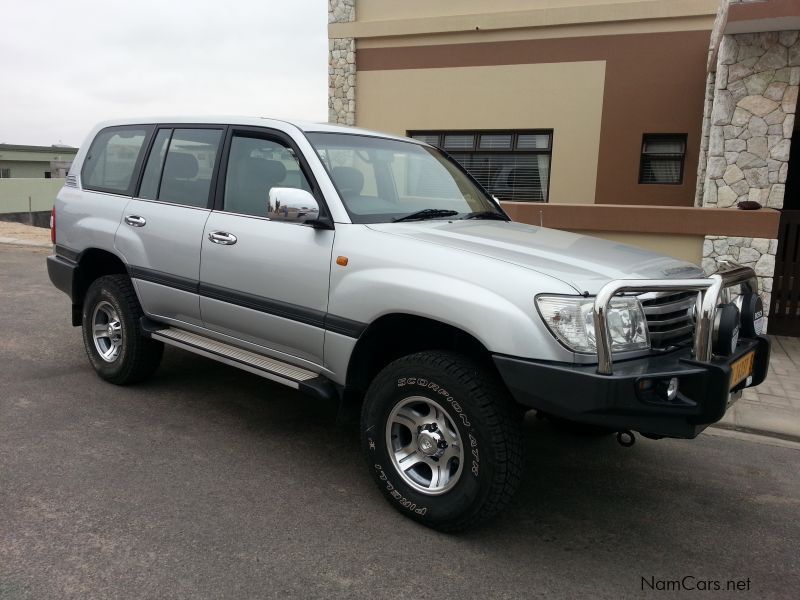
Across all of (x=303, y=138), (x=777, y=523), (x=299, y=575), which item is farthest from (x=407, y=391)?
(x=777, y=523)

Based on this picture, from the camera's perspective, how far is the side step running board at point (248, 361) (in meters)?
3.77

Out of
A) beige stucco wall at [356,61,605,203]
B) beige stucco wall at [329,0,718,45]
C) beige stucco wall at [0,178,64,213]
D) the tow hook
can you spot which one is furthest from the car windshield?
beige stucco wall at [0,178,64,213]

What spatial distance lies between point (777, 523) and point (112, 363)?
4.54m

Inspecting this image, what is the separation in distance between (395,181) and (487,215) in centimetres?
68

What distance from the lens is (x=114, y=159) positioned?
531 centimetres

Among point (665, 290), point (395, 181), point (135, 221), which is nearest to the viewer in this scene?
point (665, 290)

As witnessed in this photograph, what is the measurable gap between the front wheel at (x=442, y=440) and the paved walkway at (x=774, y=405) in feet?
9.27

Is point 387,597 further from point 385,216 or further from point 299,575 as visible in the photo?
point 385,216

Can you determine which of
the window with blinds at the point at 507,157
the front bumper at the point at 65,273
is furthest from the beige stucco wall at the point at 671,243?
the front bumper at the point at 65,273

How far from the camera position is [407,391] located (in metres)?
3.34

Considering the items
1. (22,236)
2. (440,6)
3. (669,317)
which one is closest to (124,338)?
(669,317)

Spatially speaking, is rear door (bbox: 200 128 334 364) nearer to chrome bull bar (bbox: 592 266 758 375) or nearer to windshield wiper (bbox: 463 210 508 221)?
windshield wiper (bbox: 463 210 508 221)

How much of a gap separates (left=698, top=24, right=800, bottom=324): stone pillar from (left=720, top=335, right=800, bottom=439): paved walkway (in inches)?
48.1

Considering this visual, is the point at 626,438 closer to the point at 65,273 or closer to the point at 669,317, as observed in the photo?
the point at 669,317
